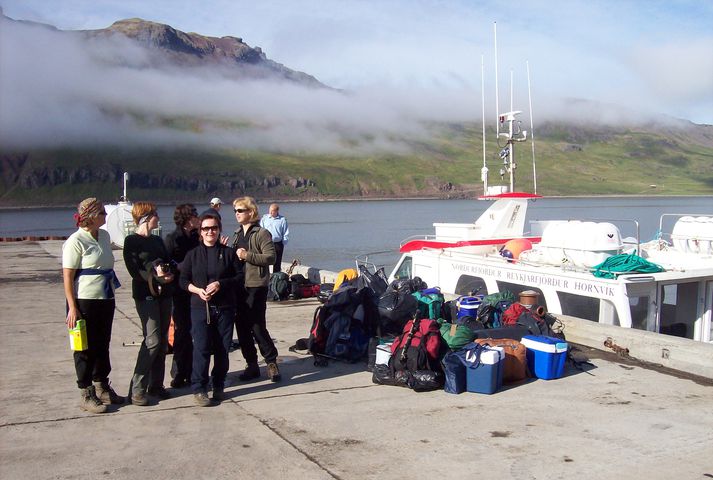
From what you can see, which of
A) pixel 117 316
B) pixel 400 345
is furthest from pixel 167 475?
pixel 117 316

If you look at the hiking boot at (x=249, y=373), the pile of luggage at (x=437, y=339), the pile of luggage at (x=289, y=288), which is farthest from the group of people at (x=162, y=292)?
the pile of luggage at (x=289, y=288)

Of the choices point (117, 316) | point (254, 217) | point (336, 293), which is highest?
point (254, 217)

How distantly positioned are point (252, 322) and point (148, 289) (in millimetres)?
1374

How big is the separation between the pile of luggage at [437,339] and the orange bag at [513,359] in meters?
0.01

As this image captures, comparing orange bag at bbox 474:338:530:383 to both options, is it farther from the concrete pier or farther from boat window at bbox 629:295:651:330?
boat window at bbox 629:295:651:330

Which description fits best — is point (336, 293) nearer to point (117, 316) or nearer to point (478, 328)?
point (478, 328)

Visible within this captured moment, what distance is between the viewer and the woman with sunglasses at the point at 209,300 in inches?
265

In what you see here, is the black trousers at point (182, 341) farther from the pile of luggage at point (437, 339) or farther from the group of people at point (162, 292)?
the pile of luggage at point (437, 339)

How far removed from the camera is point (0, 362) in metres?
8.62

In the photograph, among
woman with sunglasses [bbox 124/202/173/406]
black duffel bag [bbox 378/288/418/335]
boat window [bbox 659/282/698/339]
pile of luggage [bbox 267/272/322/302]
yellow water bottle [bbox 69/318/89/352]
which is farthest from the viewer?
pile of luggage [bbox 267/272/322/302]

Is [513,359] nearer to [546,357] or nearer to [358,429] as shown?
[546,357]

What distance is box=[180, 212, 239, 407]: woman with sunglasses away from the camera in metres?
6.73

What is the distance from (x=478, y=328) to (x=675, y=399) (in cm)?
259

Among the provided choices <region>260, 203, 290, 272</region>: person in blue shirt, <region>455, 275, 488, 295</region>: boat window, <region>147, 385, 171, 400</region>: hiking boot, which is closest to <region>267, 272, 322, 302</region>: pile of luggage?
<region>260, 203, 290, 272</region>: person in blue shirt
